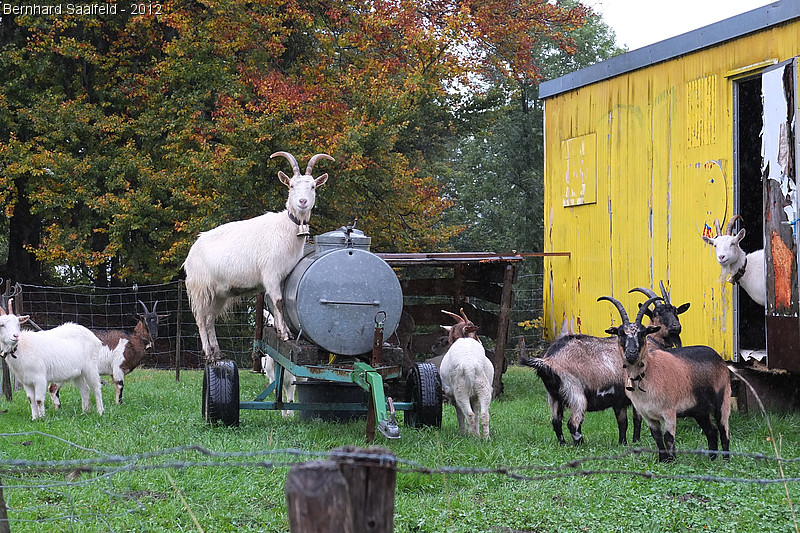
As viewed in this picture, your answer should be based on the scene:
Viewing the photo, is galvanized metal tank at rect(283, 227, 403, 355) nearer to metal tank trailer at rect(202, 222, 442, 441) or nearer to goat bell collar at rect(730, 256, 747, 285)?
metal tank trailer at rect(202, 222, 442, 441)

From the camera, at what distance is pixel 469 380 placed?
8570 millimetres

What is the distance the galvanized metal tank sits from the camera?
810 centimetres

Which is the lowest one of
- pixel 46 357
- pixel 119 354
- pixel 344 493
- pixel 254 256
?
pixel 119 354

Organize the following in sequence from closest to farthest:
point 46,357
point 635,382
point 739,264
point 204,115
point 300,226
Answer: point 635,382, point 300,226, point 739,264, point 46,357, point 204,115

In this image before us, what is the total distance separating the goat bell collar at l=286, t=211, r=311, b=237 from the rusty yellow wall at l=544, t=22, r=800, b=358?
4602 millimetres

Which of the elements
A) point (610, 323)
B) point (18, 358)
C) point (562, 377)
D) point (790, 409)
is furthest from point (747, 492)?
point (18, 358)

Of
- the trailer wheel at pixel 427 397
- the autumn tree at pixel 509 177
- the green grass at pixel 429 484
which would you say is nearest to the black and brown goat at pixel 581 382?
the green grass at pixel 429 484

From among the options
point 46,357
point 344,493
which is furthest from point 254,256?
point 344,493

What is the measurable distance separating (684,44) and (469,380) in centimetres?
506

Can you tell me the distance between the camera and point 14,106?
1859cm

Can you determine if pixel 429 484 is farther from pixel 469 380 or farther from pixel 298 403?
pixel 298 403

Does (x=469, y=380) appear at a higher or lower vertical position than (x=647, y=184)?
lower

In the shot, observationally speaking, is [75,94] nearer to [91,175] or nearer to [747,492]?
[91,175]

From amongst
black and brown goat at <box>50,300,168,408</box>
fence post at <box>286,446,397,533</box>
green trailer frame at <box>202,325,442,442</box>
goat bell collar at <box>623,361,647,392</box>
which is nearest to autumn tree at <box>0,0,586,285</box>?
black and brown goat at <box>50,300,168,408</box>
